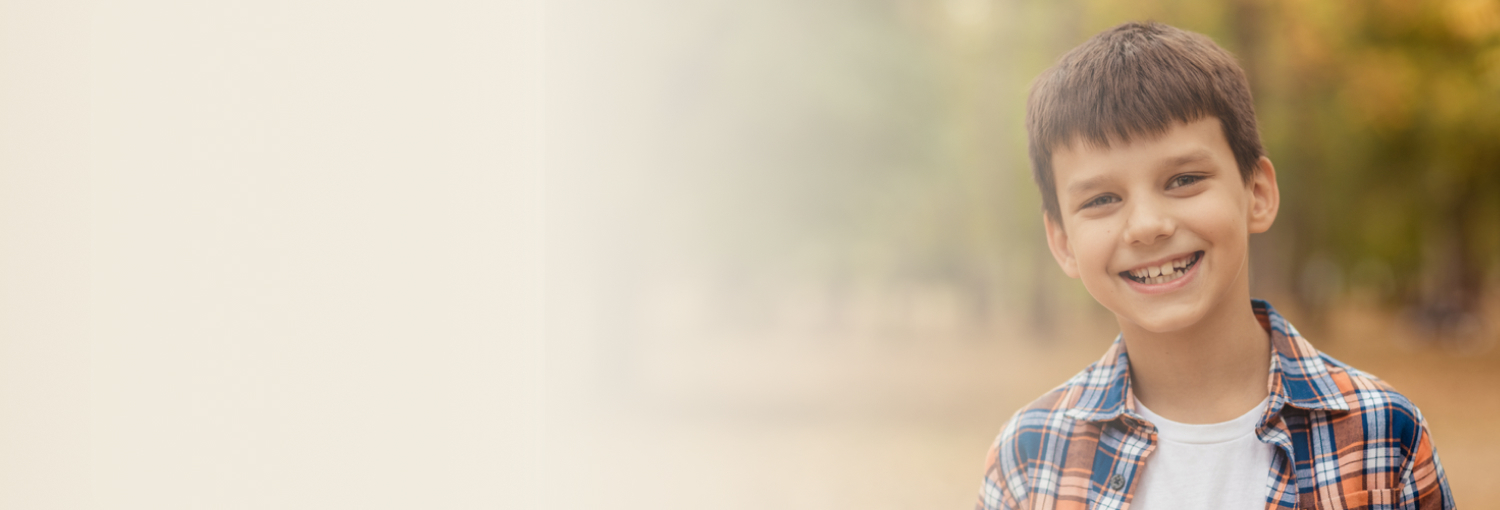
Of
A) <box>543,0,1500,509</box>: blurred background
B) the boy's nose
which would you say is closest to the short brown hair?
the boy's nose

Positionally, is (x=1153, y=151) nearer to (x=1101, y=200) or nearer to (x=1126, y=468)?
(x=1101, y=200)

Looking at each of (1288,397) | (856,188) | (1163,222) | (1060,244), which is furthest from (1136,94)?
(856,188)

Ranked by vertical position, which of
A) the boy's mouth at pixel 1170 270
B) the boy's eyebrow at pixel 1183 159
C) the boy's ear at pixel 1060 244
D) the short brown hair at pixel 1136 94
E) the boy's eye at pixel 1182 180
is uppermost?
the short brown hair at pixel 1136 94

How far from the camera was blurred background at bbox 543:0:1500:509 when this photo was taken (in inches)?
435

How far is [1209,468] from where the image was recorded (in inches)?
79.5

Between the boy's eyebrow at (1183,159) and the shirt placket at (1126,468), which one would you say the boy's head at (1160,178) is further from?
the shirt placket at (1126,468)

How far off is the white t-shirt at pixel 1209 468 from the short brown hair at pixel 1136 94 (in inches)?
18.7

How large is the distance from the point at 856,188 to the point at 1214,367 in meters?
12.2

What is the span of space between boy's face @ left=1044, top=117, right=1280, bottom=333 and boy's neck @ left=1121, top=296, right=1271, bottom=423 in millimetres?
52

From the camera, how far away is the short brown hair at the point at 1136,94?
2039mm

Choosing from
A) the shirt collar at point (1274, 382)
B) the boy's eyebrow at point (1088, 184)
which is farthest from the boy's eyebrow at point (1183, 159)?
the shirt collar at point (1274, 382)

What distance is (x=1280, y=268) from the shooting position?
59.4 ft

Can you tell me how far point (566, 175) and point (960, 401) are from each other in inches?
222

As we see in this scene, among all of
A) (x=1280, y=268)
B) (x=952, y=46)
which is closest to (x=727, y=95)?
(x=952, y=46)
